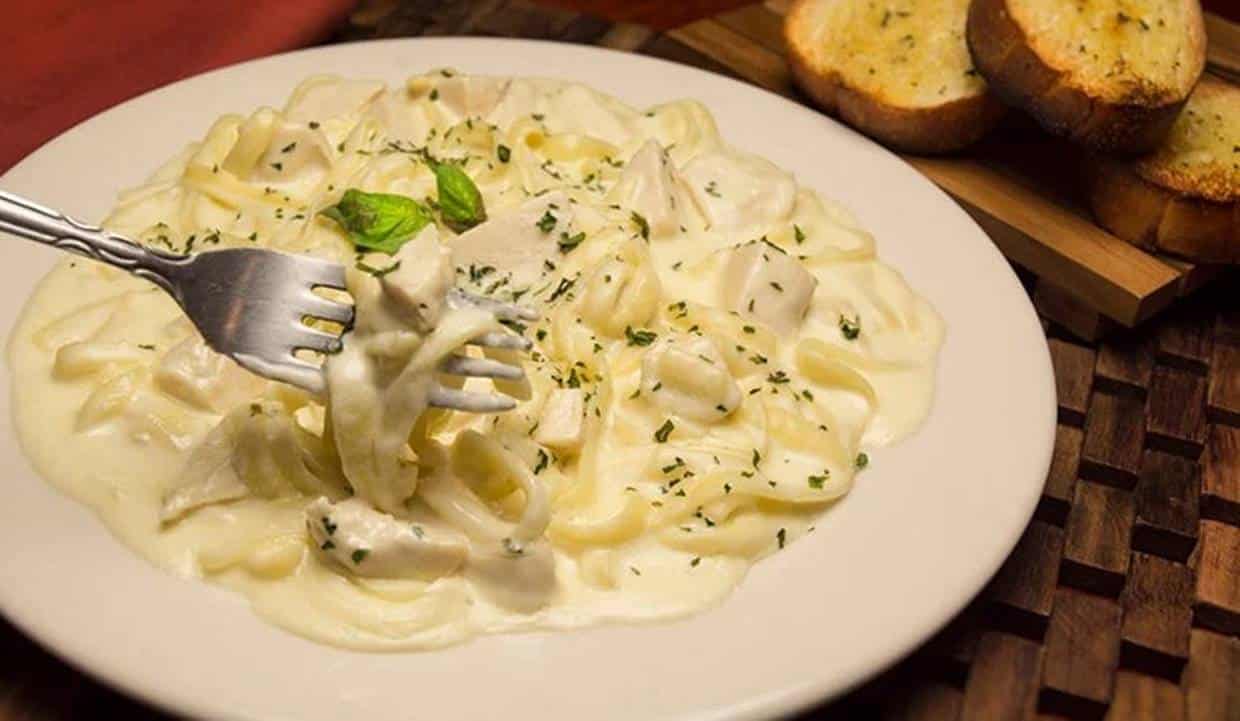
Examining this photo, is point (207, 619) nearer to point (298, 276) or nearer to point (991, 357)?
point (298, 276)

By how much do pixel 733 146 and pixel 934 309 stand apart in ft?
3.74

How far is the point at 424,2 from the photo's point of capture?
679cm

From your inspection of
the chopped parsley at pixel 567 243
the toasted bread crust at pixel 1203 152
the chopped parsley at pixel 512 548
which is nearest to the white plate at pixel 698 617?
the chopped parsley at pixel 512 548

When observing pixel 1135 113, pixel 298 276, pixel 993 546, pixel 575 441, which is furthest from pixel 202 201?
pixel 1135 113

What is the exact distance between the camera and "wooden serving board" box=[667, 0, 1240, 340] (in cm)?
505

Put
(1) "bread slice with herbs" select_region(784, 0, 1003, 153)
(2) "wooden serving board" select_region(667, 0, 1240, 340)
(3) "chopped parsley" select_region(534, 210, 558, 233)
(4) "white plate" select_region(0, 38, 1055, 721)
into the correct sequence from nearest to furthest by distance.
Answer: (4) "white plate" select_region(0, 38, 1055, 721) < (3) "chopped parsley" select_region(534, 210, 558, 233) < (2) "wooden serving board" select_region(667, 0, 1240, 340) < (1) "bread slice with herbs" select_region(784, 0, 1003, 153)

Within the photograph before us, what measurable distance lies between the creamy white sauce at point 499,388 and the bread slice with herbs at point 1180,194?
0.94m

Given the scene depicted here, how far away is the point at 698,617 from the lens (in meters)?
3.66

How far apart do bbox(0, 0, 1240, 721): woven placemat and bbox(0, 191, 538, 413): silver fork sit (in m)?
0.87

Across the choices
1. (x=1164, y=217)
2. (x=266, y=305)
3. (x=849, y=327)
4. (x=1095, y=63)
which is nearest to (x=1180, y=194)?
(x=1164, y=217)

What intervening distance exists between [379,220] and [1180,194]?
2589 mm

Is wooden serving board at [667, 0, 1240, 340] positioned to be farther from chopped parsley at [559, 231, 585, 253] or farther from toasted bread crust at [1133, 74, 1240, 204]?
chopped parsley at [559, 231, 585, 253]

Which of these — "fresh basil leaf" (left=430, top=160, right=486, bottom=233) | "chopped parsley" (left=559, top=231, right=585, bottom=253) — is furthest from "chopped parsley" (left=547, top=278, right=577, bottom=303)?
"fresh basil leaf" (left=430, top=160, right=486, bottom=233)

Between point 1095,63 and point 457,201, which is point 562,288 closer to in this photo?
point 457,201
